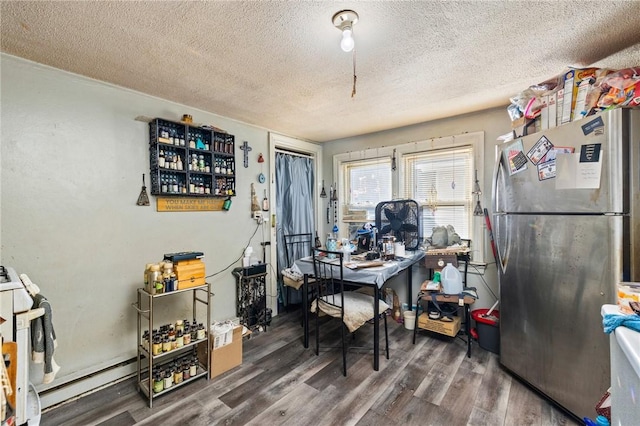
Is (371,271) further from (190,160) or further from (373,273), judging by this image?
(190,160)

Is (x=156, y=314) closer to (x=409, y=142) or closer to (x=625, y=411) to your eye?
(x=625, y=411)

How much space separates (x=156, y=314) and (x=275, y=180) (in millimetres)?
1910

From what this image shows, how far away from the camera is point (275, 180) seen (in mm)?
3520

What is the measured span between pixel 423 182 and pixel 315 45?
2196mm

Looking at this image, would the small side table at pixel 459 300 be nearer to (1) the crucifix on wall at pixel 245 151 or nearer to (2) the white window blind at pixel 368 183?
(2) the white window blind at pixel 368 183

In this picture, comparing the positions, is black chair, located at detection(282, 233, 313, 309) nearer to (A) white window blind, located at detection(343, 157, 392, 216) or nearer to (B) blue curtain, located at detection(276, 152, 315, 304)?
(B) blue curtain, located at detection(276, 152, 315, 304)

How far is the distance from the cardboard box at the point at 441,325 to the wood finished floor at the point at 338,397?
17 centimetres

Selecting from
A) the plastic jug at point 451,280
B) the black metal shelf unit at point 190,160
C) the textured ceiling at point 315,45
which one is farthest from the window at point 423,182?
the black metal shelf unit at point 190,160

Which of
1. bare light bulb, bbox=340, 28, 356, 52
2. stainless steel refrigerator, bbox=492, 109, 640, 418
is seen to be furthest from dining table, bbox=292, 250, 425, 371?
bare light bulb, bbox=340, 28, 356, 52

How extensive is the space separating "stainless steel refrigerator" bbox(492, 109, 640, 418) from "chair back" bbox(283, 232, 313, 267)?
237cm

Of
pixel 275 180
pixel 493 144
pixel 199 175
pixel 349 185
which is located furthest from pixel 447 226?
pixel 199 175

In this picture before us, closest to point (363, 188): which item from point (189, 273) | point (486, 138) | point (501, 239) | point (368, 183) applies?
point (368, 183)

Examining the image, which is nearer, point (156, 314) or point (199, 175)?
point (156, 314)

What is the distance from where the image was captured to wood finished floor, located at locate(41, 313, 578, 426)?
175 centimetres
